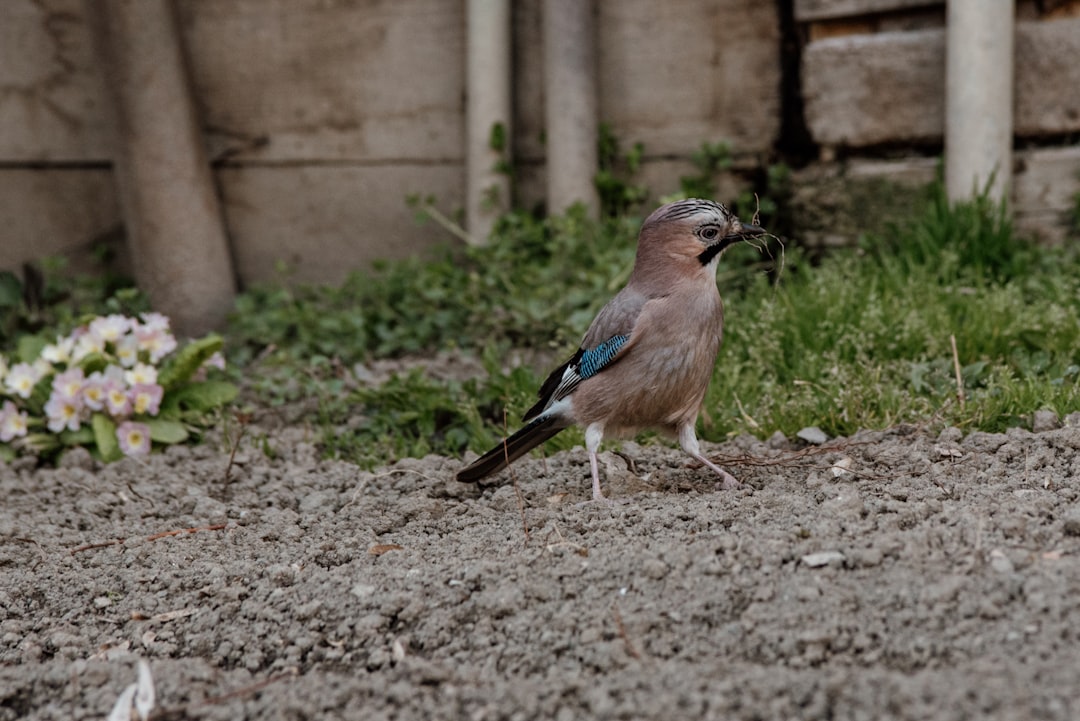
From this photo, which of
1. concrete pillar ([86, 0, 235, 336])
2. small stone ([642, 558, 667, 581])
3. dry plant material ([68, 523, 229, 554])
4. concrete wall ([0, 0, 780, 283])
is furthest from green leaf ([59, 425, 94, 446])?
small stone ([642, 558, 667, 581])

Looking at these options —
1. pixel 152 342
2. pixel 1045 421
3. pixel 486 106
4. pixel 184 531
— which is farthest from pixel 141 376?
pixel 1045 421

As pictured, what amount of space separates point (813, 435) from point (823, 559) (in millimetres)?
1241

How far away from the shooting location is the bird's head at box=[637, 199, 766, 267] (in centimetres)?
310

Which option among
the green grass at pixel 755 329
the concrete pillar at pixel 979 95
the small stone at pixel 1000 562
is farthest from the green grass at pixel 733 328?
the small stone at pixel 1000 562

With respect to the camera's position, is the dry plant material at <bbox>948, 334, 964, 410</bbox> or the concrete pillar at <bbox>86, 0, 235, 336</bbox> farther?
the concrete pillar at <bbox>86, 0, 235, 336</bbox>

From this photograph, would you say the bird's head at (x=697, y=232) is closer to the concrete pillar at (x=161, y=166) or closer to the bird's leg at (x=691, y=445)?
the bird's leg at (x=691, y=445)

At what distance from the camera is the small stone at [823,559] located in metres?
2.32

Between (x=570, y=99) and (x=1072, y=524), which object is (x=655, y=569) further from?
(x=570, y=99)

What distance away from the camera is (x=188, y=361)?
4.37m

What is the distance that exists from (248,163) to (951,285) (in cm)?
357

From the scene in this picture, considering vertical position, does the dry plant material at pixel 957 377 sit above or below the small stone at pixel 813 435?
above

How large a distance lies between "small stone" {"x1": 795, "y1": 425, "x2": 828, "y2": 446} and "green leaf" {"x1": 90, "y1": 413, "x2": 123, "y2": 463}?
237 cm

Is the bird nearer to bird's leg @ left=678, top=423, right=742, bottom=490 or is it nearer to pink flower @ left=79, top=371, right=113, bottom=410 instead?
bird's leg @ left=678, top=423, right=742, bottom=490

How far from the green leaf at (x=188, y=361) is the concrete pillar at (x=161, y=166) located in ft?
4.60
